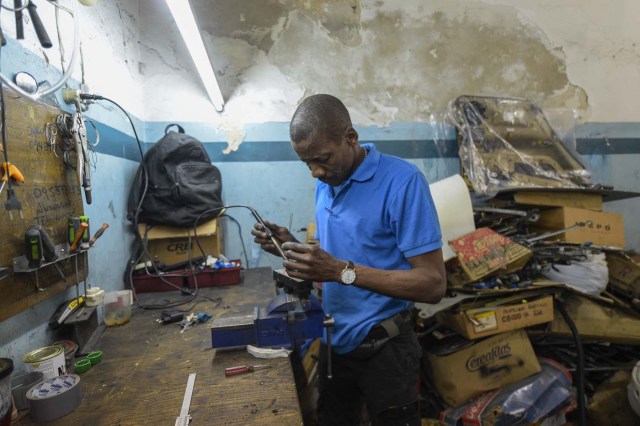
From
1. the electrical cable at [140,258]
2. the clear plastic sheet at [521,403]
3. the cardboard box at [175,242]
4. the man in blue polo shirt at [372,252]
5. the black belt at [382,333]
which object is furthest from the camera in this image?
the cardboard box at [175,242]

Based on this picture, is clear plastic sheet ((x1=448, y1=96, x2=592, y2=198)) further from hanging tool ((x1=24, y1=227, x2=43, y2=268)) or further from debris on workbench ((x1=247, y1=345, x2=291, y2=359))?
hanging tool ((x1=24, y1=227, x2=43, y2=268))

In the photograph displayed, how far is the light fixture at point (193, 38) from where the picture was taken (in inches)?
43.3

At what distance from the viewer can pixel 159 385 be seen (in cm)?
98

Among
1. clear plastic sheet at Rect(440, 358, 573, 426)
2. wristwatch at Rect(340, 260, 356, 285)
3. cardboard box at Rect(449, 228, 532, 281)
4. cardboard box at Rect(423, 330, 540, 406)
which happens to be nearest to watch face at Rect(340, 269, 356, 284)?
wristwatch at Rect(340, 260, 356, 285)

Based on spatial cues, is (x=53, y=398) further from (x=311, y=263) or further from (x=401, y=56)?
(x=401, y=56)

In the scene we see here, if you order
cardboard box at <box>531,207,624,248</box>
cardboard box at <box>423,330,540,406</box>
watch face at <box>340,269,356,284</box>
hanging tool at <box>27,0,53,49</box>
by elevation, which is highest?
hanging tool at <box>27,0,53,49</box>

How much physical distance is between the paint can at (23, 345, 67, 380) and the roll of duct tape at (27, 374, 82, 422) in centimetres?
7

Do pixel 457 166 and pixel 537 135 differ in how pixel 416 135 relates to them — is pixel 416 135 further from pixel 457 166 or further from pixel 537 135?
pixel 537 135

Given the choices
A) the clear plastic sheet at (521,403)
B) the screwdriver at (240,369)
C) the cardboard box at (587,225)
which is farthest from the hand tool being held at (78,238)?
the cardboard box at (587,225)

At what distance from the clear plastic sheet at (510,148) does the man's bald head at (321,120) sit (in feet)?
5.26

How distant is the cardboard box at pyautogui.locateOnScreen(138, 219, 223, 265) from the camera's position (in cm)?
205

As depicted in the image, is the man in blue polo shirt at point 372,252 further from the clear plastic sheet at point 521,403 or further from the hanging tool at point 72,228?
the clear plastic sheet at point 521,403

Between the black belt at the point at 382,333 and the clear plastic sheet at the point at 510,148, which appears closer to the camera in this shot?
the black belt at the point at 382,333

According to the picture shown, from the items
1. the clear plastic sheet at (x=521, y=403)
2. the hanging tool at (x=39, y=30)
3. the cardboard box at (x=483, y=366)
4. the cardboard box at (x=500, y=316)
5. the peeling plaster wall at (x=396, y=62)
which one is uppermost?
the peeling plaster wall at (x=396, y=62)
